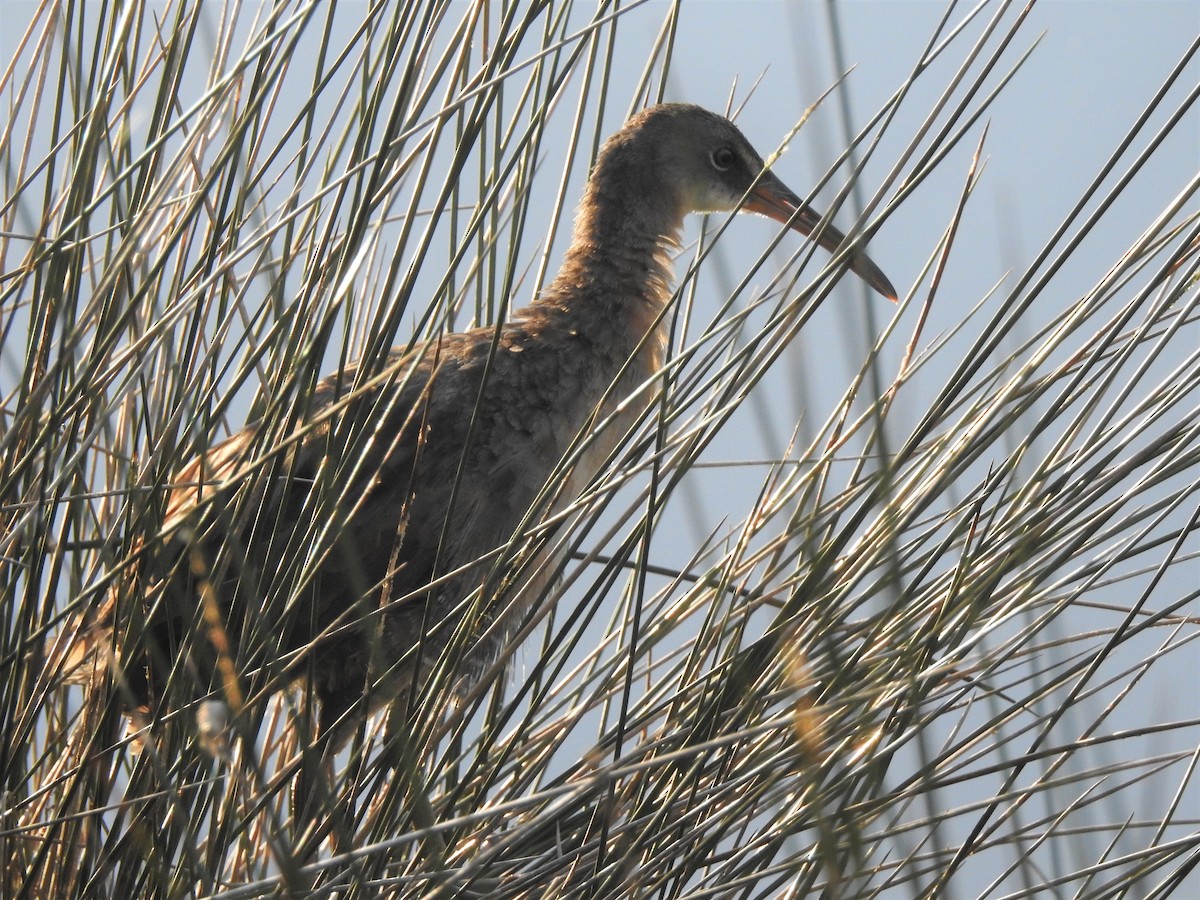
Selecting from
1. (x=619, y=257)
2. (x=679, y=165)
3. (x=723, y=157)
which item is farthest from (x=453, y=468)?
(x=723, y=157)

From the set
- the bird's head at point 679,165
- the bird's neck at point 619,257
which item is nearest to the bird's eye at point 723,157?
the bird's head at point 679,165

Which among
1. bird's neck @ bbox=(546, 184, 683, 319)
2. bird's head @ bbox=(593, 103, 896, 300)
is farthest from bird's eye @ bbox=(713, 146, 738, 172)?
bird's neck @ bbox=(546, 184, 683, 319)

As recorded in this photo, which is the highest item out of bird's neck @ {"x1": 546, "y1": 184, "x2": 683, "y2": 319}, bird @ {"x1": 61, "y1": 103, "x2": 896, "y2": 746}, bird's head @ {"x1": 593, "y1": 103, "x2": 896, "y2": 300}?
Answer: bird's head @ {"x1": 593, "y1": 103, "x2": 896, "y2": 300}

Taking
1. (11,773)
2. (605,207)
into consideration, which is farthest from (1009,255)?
(605,207)

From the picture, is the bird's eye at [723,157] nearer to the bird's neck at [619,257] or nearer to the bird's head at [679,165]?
the bird's head at [679,165]

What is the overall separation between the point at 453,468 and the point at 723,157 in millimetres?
889

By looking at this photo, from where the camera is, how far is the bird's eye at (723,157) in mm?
2377

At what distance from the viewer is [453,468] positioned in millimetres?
1827

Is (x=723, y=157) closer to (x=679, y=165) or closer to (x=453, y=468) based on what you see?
(x=679, y=165)

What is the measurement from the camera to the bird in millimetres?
1208

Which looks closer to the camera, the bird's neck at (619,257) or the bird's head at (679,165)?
the bird's neck at (619,257)

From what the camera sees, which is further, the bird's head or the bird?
the bird's head

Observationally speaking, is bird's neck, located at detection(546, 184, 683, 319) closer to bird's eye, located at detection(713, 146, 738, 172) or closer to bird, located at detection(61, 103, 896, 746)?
bird, located at detection(61, 103, 896, 746)

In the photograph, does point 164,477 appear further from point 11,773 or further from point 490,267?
point 490,267
